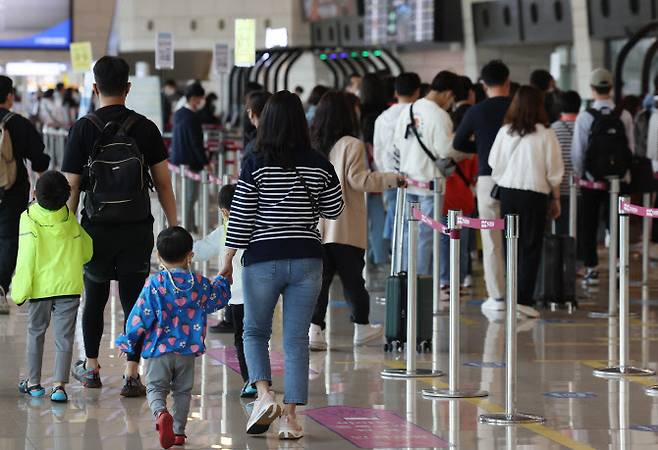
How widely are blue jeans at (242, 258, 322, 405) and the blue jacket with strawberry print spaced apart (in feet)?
0.81

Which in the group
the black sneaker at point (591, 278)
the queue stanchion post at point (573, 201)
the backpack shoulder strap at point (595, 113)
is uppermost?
the backpack shoulder strap at point (595, 113)

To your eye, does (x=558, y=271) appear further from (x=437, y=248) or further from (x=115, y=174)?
(x=115, y=174)

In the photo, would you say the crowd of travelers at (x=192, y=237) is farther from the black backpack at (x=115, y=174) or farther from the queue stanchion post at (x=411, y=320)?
A: the queue stanchion post at (x=411, y=320)

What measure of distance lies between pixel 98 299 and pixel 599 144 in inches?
238

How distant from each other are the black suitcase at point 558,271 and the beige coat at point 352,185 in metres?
2.82

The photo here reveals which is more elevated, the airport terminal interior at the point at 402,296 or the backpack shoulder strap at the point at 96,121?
the backpack shoulder strap at the point at 96,121

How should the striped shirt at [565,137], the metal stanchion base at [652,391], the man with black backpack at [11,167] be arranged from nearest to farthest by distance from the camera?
1. the metal stanchion base at [652,391]
2. the man with black backpack at [11,167]
3. the striped shirt at [565,137]

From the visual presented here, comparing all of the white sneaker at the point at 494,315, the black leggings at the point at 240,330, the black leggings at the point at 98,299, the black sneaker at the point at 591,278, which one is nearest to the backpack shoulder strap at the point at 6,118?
the black leggings at the point at 98,299

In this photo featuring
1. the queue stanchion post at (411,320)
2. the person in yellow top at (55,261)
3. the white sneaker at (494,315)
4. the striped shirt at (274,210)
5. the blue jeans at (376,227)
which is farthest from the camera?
the blue jeans at (376,227)

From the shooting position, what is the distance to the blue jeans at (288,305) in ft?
21.5

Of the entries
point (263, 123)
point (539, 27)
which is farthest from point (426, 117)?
point (539, 27)

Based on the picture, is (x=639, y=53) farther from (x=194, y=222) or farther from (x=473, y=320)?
(x=473, y=320)

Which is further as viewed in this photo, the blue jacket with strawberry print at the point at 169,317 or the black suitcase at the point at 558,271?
the black suitcase at the point at 558,271

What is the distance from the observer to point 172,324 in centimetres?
656
